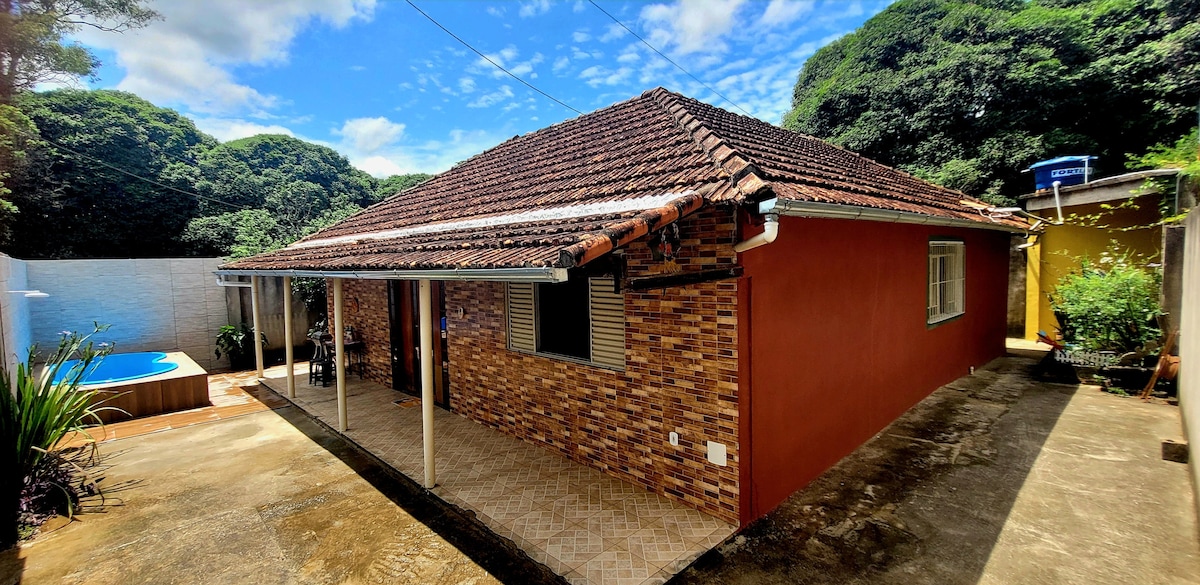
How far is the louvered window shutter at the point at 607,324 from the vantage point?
5102mm

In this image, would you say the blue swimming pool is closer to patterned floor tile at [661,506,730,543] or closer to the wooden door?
the wooden door

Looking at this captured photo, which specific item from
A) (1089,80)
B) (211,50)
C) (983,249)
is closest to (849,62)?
(1089,80)

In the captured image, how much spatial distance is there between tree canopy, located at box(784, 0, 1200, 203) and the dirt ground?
50.1 ft

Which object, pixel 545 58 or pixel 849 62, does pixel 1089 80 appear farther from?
pixel 545 58

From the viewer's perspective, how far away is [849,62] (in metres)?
23.8

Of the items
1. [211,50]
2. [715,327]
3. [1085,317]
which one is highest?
[211,50]

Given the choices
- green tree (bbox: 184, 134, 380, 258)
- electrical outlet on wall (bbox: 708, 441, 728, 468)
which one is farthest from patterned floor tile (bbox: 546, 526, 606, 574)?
green tree (bbox: 184, 134, 380, 258)

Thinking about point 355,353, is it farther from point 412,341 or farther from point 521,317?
point 521,317

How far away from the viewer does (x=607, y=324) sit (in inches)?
206

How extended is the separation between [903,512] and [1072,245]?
37.8 feet

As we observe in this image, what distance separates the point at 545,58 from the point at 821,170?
29.7 ft

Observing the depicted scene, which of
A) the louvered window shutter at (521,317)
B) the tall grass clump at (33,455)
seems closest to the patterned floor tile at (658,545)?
the louvered window shutter at (521,317)

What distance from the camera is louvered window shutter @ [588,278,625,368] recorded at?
5.10m

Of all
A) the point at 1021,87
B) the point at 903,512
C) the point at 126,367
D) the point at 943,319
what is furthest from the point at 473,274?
the point at 1021,87
